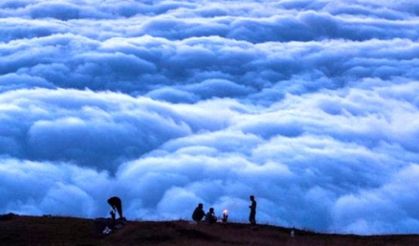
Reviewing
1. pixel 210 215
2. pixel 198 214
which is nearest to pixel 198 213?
pixel 198 214

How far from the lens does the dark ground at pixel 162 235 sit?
25.0 meters

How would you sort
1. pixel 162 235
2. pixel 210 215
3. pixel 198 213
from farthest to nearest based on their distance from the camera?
pixel 198 213, pixel 210 215, pixel 162 235

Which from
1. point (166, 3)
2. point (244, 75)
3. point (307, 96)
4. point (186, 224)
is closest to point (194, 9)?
point (166, 3)

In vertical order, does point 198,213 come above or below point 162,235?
above

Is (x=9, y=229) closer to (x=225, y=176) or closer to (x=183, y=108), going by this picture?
(x=225, y=176)

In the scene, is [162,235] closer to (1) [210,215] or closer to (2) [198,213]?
(1) [210,215]

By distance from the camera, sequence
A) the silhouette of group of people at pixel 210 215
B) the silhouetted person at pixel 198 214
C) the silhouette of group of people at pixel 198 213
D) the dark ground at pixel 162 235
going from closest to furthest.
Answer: the dark ground at pixel 162 235
the silhouette of group of people at pixel 198 213
the silhouette of group of people at pixel 210 215
the silhouetted person at pixel 198 214

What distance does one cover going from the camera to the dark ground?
2497 centimetres

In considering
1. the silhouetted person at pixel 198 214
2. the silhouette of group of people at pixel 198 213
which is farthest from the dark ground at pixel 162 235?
the silhouetted person at pixel 198 214

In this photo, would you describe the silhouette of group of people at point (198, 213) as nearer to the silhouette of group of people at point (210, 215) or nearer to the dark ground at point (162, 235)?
the silhouette of group of people at point (210, 215)

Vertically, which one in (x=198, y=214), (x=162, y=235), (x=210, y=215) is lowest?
(x=162, y=235)

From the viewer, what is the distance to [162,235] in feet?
83.0

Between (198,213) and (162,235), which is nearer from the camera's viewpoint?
(162,235)

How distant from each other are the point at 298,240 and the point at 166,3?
12833 cm
